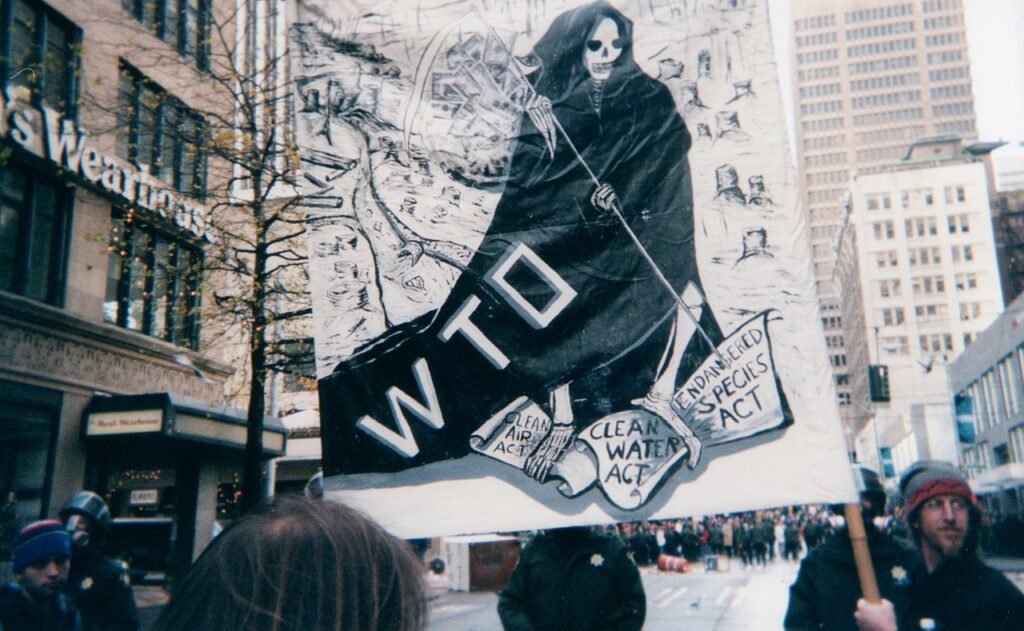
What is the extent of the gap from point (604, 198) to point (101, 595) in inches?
129

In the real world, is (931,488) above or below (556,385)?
below

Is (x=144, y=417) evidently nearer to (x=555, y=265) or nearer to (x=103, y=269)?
(x=103, y=269)

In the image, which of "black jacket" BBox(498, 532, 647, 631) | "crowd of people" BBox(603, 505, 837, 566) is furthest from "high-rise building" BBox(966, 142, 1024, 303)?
"black jacket" BBox(498, 532, 647, 631)

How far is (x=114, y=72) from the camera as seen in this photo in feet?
57.4

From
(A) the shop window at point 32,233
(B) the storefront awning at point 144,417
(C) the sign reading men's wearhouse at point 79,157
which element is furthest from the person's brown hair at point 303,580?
(B) the storefront awning at point 144,417

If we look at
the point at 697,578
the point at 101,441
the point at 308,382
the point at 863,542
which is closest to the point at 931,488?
the point at 863,542

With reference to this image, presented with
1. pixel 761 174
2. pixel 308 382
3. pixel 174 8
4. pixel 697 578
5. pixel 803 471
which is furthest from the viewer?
pixel 697 578

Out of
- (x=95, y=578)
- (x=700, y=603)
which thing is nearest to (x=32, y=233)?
(x=95, y=578)

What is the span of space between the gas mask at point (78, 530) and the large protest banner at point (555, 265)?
2.03 metres

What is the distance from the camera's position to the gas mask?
4934mm

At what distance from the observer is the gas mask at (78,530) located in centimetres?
493

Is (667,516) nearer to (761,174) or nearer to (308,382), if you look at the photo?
(761,174)

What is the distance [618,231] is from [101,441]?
50.5ft

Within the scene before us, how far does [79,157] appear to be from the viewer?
16141 millimetres
